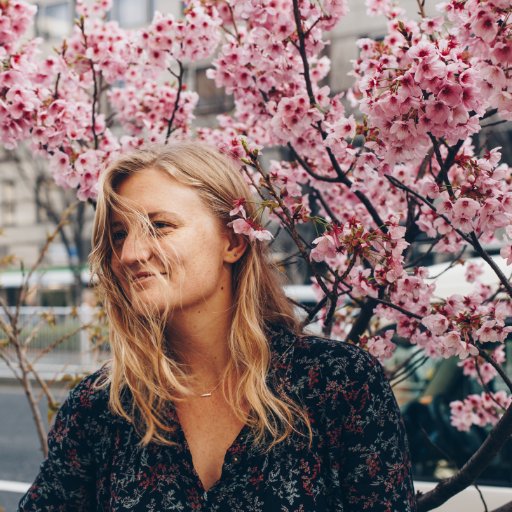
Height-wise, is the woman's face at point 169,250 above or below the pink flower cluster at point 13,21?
below

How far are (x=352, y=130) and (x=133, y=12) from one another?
20902mm

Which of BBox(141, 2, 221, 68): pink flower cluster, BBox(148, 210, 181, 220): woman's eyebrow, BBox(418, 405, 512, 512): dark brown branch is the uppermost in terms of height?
BBox(141, 2, 221, 68): pink flower cluster

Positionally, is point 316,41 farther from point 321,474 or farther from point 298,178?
point 321,474

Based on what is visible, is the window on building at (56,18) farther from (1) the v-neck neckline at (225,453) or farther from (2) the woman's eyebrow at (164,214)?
(1) the v-neck neckline at (225,453)

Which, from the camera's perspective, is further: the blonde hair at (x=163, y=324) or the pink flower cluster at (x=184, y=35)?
the pink flower cluster at (x=184, y=35)

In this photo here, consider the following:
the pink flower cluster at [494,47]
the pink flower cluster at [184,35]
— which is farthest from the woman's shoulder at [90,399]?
the pink flower cluster at [184,35]

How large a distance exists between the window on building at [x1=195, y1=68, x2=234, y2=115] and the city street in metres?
9.04

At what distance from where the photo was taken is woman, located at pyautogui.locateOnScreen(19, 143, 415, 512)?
5.32 ft

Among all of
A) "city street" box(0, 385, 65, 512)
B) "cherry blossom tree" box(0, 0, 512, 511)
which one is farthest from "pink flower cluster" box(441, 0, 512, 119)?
"city street" box(0, 385, 65, 512)

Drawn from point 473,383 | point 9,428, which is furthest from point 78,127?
point 9,428

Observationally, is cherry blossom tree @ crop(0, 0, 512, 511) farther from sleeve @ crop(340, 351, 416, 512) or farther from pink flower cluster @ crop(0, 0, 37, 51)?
sleeve @ crop(340, 351, 416, 512)

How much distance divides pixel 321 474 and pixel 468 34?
115cm

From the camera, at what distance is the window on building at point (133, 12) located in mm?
20859

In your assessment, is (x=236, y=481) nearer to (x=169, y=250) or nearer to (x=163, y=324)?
(x=163, y=324)
